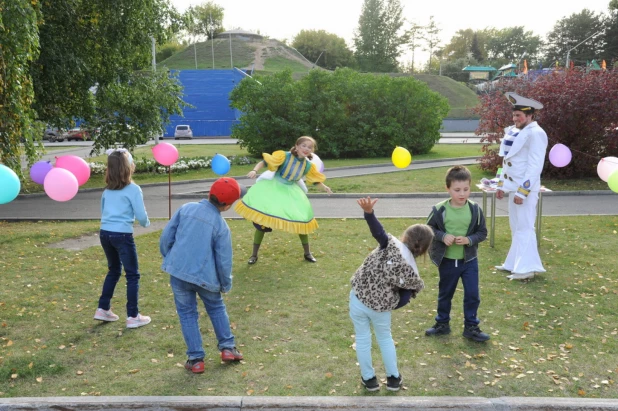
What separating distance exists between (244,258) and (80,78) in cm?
1115

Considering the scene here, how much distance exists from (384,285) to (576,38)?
322 feet

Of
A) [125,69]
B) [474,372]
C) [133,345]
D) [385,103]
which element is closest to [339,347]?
[474,372]

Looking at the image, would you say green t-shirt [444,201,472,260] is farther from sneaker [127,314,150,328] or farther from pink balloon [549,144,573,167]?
pink balloon [549,144,573,167]

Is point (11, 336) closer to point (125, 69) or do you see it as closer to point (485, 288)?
point (485, 288)

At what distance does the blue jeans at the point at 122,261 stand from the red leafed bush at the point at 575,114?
14.4m

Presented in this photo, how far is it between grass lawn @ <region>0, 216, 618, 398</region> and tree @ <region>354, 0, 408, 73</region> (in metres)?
92.3

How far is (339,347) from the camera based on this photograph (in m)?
5.46

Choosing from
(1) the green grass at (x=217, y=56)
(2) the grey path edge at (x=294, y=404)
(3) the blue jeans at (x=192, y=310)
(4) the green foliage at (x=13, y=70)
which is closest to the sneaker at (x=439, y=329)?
(2) the grey path edge at (x=294, y=404)

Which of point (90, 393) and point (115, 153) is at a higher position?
point (115, 153)

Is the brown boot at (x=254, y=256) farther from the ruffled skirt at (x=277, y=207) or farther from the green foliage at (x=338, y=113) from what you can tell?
the green foliage at (x=338, y=113)

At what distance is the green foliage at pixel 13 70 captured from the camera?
33.3 ft

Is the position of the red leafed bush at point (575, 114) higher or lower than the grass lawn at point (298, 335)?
higher

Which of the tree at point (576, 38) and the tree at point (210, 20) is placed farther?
the tree at point (210, 20)

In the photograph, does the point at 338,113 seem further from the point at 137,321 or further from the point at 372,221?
the point at 372,221
